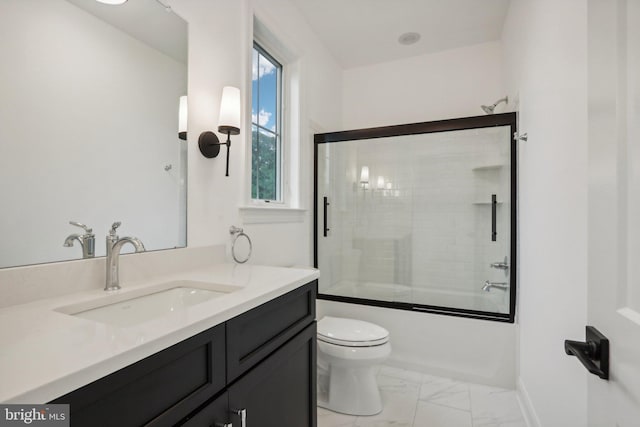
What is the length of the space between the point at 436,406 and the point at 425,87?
2.57m

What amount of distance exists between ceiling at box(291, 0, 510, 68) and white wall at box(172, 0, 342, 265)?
0.89 feet

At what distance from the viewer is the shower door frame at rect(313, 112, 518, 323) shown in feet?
6.70

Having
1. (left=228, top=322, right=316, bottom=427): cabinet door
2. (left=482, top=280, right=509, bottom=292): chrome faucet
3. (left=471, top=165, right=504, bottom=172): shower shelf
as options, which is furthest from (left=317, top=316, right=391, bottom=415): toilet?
(left=471, top=165, right=504, bottom=172): shower shelf

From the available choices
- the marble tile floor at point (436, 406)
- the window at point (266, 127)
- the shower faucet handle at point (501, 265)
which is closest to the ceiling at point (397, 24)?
the window at point (266, 127)

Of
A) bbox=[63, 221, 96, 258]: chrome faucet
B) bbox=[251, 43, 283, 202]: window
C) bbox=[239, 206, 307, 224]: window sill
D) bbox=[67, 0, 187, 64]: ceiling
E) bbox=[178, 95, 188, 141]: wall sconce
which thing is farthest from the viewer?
bbox=[251, 43, 283, 202]: window

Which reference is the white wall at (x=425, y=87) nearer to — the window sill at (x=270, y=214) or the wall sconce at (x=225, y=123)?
the window sill at (x=270, y=214)

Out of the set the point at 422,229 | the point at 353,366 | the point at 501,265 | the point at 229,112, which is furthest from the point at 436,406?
the point at 229,112

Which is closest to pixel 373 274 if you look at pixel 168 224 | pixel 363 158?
pixel 363 158

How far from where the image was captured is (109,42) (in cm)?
109

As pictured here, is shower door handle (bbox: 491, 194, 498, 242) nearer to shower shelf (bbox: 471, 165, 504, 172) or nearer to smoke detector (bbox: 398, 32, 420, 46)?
shower shelf (bbox: 471, 165, 504, 172)

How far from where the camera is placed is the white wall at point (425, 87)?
272 centimetres

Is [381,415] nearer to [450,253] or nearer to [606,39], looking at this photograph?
[450,253]

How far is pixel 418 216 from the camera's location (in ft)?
8.20

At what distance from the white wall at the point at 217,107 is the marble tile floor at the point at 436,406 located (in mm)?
1034
